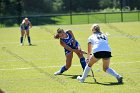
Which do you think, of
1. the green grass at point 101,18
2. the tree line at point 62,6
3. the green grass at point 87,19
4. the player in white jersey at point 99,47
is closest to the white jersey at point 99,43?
the player in white jersey at point 99,47

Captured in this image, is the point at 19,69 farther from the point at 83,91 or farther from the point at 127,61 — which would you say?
the point at 83,91

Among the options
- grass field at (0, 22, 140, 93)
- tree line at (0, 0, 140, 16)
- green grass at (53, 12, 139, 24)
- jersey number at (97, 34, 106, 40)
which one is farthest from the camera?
tree line at (0, 0, 140, 16)

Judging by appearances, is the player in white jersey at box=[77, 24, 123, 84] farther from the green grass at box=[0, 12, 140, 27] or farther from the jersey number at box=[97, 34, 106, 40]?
the green grass at box=[0, 12, 140, 27]

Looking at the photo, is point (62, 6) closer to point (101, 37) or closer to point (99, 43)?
point (101, 37)

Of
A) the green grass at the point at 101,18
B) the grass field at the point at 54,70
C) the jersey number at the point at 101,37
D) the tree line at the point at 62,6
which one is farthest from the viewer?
the tree line at the point at 62,6

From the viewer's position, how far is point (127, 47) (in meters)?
23.6

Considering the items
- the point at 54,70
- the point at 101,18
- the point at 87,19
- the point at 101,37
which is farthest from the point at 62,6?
the point at 101,37

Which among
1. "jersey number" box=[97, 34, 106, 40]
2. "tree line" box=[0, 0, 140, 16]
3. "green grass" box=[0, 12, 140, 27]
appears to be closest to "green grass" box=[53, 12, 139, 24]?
"green grass" box=[0, 12, 140, 27]

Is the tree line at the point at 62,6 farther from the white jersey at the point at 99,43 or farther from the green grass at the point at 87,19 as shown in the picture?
the white jersey at the point at 99,43

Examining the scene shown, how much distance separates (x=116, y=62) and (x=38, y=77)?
171 inches

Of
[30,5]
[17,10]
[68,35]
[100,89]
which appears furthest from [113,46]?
[30,5]

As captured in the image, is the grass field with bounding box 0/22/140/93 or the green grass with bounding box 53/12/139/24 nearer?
the grass field with bounding box 0/22/140/93

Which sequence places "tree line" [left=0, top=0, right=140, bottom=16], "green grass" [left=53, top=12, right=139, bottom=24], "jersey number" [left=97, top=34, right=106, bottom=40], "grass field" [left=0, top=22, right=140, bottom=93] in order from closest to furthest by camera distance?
"grass field" [left=0, top=22, right=140, bottom=93] < "jersey number" [left=97, top=34, right=106, bottom=40] < "green grass" [left=53, top=12, right=139, bottom=24] < "tree line" [left=0, top=0, right=140, bottom=16]

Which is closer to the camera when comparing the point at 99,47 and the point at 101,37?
the point at 99,47
